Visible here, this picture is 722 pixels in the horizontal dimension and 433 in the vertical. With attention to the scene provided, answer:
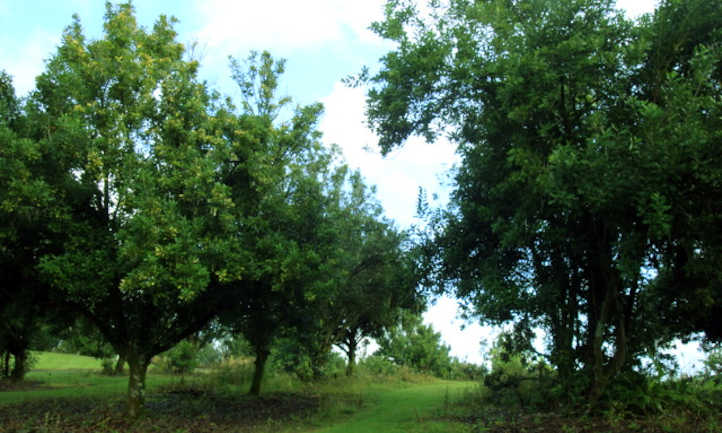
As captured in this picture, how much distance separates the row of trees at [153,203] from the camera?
1260 cm

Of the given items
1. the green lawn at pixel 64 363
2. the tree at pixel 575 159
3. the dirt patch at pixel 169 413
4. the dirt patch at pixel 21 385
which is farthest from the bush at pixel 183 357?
Result: the tree at pixel 575 159

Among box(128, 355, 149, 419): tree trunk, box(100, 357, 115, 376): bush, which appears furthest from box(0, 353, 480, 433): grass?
box(100, 357, 115, 376): bush

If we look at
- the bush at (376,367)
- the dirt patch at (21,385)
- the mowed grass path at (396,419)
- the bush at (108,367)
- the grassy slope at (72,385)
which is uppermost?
the bush at (376,367)

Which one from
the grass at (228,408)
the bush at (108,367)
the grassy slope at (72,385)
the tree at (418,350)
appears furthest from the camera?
the tree at (418,350)

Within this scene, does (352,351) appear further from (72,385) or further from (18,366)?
(18,366)

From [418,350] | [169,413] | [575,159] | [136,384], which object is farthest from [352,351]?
[575,159]

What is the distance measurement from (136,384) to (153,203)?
648 cm

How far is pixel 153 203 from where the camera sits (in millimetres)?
12414

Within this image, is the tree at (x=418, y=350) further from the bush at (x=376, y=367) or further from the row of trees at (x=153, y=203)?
the row of trees at (x=153, y=203)

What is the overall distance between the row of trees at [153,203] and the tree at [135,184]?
43 millimetres

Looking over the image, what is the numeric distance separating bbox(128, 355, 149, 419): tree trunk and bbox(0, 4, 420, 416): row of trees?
0.12 ft

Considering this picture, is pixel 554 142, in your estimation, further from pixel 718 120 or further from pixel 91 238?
pixel 91 238

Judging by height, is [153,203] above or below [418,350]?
above

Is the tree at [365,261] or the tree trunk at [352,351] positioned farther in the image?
the tree trunk at [352,351]
